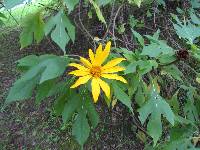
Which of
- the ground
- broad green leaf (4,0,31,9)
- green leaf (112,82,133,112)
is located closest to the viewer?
broad green leaf (4,0,31,9)

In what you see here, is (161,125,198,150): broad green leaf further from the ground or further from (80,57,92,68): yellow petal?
the ground

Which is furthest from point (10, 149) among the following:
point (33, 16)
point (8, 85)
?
point (33, 16)

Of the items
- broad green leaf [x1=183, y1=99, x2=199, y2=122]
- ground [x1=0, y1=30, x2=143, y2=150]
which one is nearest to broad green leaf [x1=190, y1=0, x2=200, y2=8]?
ground [x1=0, y1=30, x2=143, y2=150]

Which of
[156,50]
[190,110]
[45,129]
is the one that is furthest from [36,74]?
[45,129]

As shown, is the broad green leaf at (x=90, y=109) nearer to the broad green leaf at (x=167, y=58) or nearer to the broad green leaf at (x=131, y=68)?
the broad green leaf at (x=131, y=68)

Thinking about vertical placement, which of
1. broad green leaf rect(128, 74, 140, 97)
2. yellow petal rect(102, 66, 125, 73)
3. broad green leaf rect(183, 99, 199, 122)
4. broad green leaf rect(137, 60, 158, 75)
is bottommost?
broad green leaf rect(183, 99, 199, 122)

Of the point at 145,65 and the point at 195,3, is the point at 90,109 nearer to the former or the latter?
the point at 145,65

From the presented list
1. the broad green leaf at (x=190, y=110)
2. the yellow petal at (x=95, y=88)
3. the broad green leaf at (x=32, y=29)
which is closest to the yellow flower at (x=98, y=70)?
the yellow petal at (x=95, y=88)

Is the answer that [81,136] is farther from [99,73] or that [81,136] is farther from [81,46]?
[81,46]
